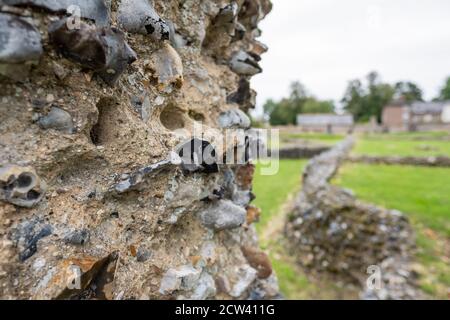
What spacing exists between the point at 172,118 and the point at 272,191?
8.15 metres

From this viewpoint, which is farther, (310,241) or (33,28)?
(310,241)

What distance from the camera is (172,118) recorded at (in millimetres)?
1556

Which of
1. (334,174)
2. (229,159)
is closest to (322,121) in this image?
(334,174)

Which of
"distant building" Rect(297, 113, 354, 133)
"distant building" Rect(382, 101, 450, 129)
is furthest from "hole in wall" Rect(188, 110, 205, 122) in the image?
"distant building" Rect(382, 101, 450, 129)

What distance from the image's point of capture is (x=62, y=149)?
1035mm

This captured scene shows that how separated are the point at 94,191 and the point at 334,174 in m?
10.4

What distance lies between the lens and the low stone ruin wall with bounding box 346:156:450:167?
1198 cm

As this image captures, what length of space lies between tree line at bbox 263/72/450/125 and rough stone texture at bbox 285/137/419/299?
43.5 m

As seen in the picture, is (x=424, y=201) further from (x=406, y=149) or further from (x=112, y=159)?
(x=406, y=149)

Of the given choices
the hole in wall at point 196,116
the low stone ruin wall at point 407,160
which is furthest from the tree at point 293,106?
the hole in wall at point 196,116

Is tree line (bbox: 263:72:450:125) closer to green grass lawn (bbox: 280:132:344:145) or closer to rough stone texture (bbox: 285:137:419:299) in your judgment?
green grass lawn (bbox: 280:132:344:145)

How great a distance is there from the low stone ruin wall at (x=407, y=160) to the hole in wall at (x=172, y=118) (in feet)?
44.6

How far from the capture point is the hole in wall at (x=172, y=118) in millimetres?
1524

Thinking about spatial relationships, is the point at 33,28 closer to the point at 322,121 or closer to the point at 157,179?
the point at 157,179
